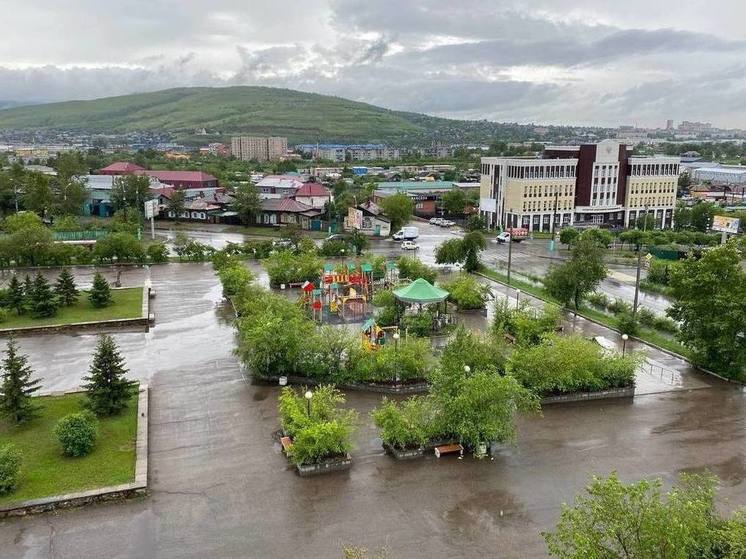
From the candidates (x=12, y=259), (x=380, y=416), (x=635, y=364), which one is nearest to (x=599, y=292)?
(x=635, y=364)

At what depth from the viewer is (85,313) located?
26.0 meters

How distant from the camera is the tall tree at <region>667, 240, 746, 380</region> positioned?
19.5 meters

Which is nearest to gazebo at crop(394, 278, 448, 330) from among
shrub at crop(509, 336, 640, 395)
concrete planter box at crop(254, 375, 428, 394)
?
concrete planter box at crop(254, 375, 428, 394)

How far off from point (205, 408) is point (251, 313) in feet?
17.9

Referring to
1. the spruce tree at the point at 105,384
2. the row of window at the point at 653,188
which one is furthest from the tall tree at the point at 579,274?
the row of window at the point at 653,188

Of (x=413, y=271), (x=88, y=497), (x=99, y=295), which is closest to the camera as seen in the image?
(x=88, y=497)

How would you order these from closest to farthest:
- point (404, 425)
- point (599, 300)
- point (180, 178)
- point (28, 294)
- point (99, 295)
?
point (404, 425) → point (28, 294) → point (99, 295) → point (599, 300) → point (180, 178)

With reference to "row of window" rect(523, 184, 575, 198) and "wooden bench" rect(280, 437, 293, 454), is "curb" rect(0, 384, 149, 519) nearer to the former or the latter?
"wooden bench" rect(280, 437, 293, 454)

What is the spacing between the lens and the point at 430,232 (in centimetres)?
5406

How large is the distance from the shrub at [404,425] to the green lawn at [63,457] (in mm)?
5623

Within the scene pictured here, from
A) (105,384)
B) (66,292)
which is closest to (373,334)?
(105,384)

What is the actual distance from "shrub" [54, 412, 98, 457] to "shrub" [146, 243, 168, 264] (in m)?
24.1

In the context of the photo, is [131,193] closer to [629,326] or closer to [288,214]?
[288,214]

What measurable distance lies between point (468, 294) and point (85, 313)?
1628 cm
